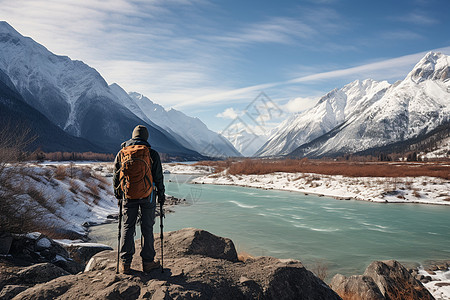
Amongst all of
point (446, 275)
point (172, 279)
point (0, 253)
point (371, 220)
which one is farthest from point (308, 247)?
point (0, 253)

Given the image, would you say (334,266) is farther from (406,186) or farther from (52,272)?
(406,186)

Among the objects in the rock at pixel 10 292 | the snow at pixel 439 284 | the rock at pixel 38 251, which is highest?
the rock at pixel 10 292

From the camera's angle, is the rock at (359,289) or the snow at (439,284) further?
the snow at (439,284)

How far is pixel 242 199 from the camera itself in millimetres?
35000

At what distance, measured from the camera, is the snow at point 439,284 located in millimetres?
9477

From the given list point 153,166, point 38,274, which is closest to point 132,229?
point 153,166

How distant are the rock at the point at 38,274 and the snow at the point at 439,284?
1083 centimetres

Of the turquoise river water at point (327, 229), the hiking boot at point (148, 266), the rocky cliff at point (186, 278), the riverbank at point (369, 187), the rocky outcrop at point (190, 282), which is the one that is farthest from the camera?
the riverbank at point (369, 187)

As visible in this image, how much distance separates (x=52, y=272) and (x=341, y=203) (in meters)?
30.3

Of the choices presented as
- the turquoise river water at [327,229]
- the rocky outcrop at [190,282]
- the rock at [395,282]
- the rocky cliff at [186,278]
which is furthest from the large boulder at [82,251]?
the rock at [395,282]

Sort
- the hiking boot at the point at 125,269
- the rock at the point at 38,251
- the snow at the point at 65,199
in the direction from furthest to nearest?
the snow at the point at 65,199 < the rock at the point at 38,251 < the hiking boot at the point at 125,269

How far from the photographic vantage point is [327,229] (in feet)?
65.8

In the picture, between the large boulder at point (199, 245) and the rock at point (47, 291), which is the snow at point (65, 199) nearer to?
the large boulder at point (199, 245)

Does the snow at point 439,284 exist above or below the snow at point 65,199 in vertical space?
below
